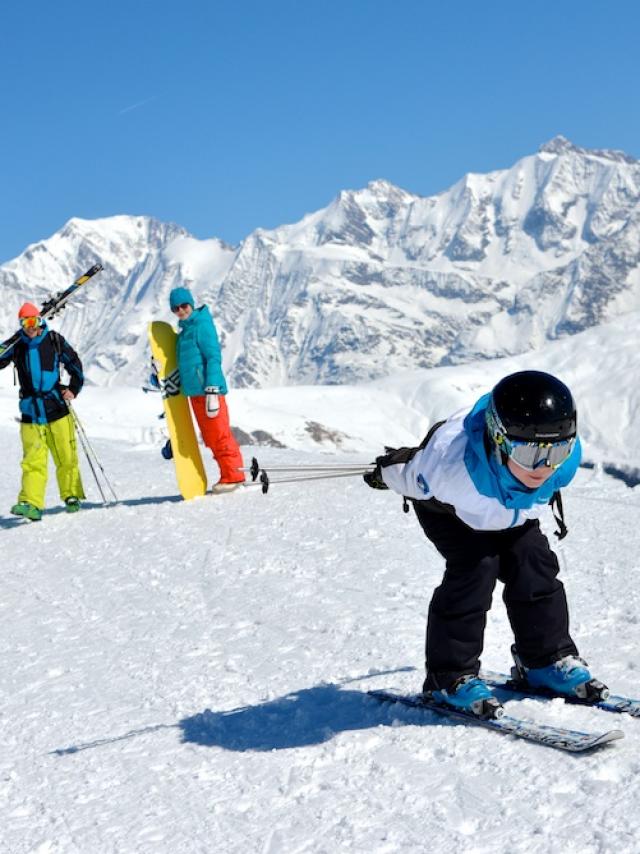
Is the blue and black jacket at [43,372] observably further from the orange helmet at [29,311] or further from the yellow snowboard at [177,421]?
the yellow snowboard at [177,421]

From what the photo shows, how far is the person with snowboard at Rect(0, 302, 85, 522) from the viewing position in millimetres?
9672

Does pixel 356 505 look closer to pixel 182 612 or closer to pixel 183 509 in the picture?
pixel 183 509

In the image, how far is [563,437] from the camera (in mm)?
3500

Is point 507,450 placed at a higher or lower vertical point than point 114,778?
higher

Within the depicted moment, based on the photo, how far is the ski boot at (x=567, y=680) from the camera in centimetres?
382

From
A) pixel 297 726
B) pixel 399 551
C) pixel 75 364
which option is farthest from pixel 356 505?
pixel 297 726

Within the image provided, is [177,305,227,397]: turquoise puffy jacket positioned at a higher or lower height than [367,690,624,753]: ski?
higher

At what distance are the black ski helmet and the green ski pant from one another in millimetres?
7162

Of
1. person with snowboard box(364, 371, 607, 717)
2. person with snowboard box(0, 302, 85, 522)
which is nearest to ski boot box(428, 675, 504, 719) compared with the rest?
person with snowboard box(364, 371, 607, 717)

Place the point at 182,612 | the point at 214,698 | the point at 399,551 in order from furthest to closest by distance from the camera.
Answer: the point at 399,551
the point at 182,612
the point at 214,698

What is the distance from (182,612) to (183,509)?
3598 millimetres

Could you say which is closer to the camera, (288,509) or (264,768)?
(264,768)

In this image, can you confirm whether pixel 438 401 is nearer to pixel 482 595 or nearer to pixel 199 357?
pixel 199 357

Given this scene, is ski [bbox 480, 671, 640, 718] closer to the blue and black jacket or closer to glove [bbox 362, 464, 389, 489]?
glove [bbox 362, 464, 389, 489]
